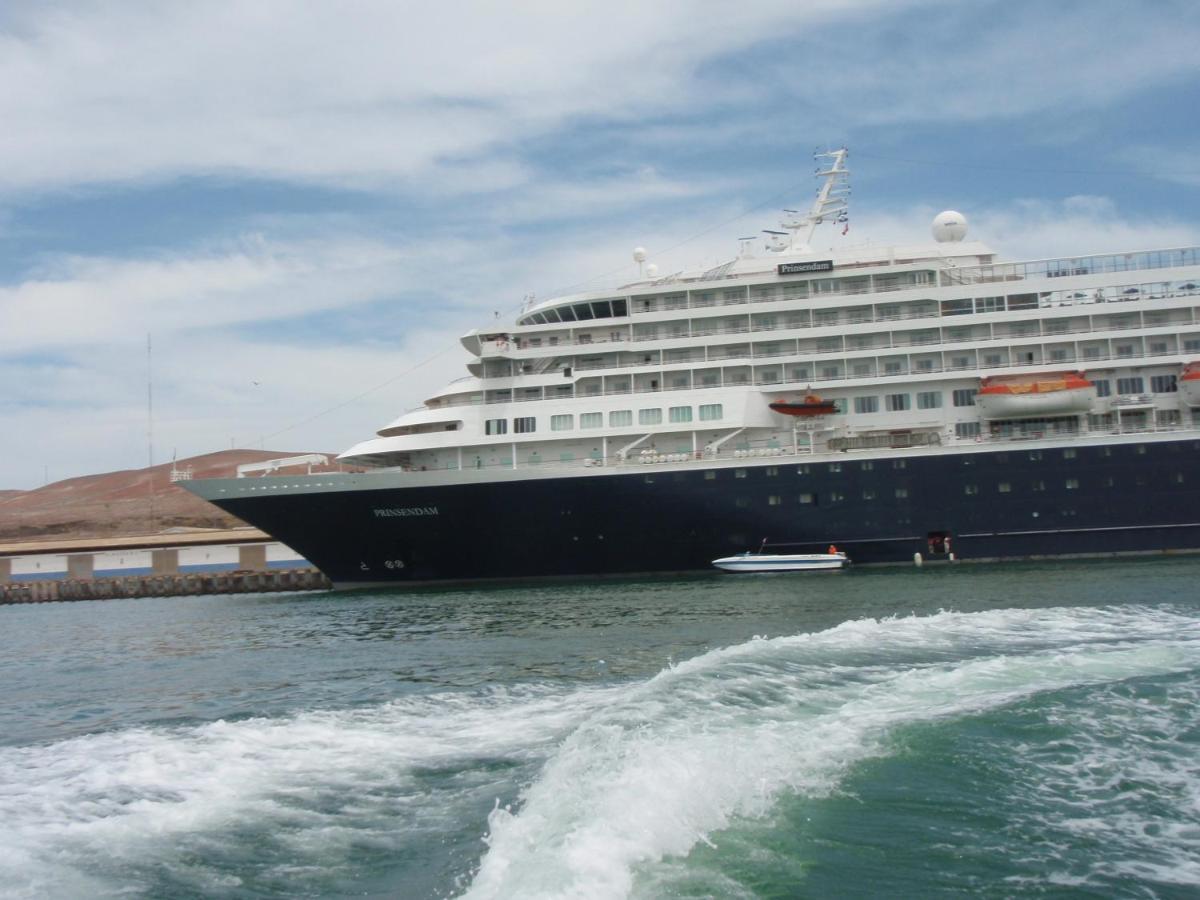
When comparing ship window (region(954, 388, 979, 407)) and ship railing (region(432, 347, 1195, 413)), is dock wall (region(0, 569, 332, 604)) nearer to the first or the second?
ship railing (region(432, 347, 1195, 413))

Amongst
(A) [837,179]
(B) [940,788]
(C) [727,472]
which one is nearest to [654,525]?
(C) [727,472]

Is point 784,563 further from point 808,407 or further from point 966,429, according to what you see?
point 966,429

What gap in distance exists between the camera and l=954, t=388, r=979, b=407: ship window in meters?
30.1

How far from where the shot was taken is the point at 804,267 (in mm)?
31031

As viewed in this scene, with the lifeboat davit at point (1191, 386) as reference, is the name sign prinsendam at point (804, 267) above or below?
above

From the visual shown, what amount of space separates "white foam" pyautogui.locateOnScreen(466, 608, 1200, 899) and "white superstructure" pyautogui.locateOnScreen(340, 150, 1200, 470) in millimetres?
14470

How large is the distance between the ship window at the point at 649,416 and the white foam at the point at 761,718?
14596 millimetres

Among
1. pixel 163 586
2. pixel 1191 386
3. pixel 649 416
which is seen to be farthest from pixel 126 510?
pixel 1191 386

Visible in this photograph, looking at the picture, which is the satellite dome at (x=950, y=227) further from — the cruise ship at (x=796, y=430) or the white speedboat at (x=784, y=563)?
the white speedboat at (x=784, y=563)

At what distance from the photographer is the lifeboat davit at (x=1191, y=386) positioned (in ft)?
93.9

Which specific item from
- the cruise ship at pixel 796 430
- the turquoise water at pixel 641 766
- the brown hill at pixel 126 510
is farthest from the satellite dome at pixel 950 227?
the brown hill at pixel 126 510

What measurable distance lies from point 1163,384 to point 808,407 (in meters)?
10.6

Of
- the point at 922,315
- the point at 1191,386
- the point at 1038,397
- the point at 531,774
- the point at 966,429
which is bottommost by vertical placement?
the point at 531,774

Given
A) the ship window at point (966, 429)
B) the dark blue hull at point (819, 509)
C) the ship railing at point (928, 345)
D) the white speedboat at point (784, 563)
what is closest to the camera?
the white speedboat at point (784, 563)
